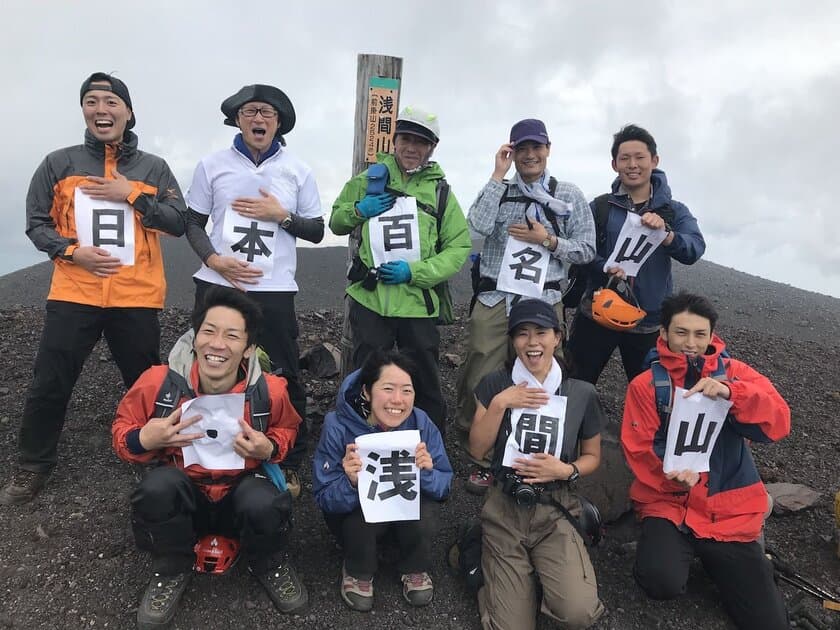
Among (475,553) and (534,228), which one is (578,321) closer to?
(534,228)

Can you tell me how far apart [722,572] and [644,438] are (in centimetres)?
95

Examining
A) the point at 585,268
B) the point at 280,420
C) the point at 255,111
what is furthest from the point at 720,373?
the point at 255,111

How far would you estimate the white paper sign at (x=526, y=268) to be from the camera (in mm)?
4555

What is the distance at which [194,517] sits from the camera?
3.46m

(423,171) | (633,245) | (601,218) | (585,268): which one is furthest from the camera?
(585,268)

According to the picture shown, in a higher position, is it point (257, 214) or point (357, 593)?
point (257, 214)

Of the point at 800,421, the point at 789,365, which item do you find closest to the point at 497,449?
the point at 800,421

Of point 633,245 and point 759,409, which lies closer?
point 759,409

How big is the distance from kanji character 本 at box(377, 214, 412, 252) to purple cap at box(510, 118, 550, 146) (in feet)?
3.61

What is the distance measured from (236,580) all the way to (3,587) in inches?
56.5

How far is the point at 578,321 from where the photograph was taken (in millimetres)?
5066

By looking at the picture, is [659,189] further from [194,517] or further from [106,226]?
[106,226]

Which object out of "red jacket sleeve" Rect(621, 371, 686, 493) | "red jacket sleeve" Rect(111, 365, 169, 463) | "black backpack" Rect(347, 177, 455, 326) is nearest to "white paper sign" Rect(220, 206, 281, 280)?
"black backpack" Rect(347, 177, 455, 326)

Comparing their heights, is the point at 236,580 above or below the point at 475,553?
below
